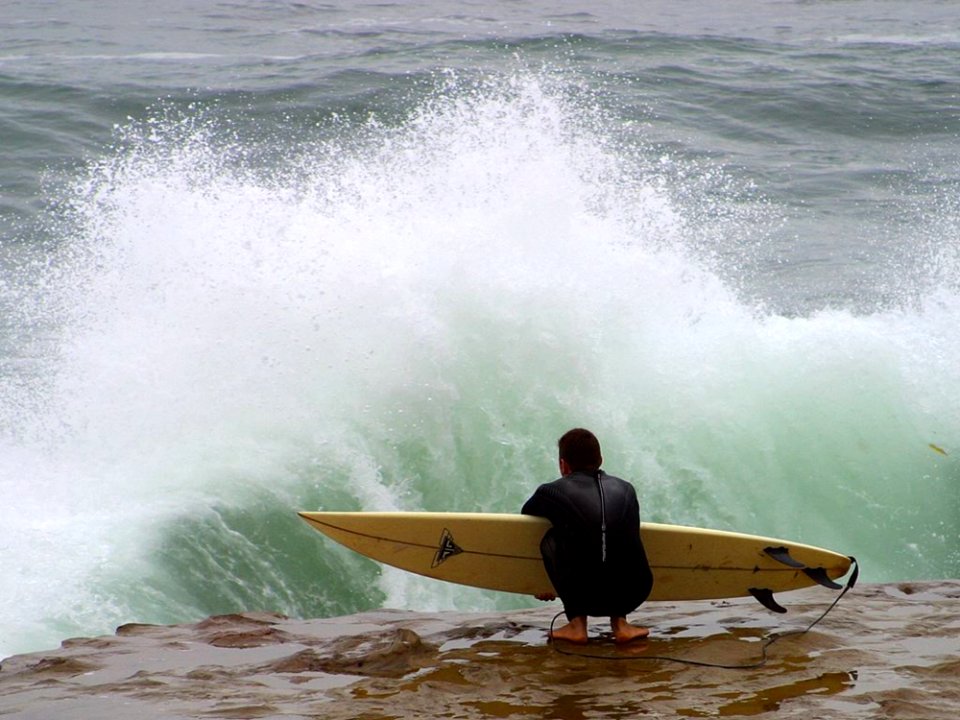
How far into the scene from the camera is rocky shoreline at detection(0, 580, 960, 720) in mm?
4344

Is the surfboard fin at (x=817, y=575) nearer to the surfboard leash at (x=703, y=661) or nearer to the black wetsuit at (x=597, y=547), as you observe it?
the surfboard leash at (x=703, y=661)

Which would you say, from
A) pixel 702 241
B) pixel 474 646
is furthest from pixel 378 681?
pixel 702 241

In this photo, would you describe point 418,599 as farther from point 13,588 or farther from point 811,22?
point 811,22

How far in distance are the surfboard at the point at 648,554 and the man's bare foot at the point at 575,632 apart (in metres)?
0.50

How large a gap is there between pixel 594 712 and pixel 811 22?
21215 mm

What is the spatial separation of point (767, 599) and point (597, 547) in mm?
951

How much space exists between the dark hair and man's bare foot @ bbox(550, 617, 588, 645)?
628 millimetres

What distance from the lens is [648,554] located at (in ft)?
18.6

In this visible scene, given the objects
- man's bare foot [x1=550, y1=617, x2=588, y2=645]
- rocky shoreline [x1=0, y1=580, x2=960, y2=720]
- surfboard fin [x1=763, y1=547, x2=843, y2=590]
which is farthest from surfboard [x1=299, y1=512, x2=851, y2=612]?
man's bare foot [x1=550, y1=617, x2=588, y2=645]

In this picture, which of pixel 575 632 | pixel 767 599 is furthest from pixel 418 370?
pixel 575 632

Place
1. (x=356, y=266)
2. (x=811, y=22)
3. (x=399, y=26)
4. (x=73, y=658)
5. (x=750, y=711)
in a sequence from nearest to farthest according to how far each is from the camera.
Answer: (x=750, y=711) → (x=73, y=658) → (x=356, y=266) → (x=399, y=26) → (x=811, y=22)

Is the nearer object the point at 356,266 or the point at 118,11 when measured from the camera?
the point at 356,266

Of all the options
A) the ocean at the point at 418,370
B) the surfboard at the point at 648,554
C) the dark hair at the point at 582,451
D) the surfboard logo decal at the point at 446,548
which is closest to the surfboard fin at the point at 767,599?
the surfboard at the point at 648,554

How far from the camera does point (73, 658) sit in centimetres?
512
